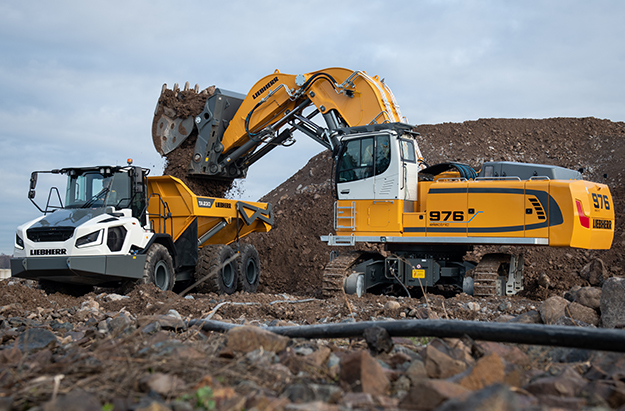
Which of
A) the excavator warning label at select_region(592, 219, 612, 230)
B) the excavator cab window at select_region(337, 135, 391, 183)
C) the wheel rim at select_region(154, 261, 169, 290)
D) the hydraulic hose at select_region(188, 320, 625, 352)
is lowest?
the wheel rim at select_region(154, 261, 169, 290)

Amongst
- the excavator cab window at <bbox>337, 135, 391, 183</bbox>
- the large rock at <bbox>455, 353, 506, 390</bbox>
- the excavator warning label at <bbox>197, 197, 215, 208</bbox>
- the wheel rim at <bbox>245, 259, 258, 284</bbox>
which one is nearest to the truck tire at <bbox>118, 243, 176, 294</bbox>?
the excavator warning label at <bbox>197, 197, 215, 208</bbox>

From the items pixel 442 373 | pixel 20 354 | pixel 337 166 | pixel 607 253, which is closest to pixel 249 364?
pixel 442 373

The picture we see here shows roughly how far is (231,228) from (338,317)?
22.3 ft

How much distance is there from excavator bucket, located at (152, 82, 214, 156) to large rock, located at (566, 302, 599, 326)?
9112 mm

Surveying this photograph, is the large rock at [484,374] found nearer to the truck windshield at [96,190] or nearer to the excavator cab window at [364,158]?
the excavator cab window at [364,158]

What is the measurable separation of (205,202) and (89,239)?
10.1 ft

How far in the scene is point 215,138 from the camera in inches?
490

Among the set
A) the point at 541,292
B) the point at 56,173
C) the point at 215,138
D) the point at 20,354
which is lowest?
the point at 541,292

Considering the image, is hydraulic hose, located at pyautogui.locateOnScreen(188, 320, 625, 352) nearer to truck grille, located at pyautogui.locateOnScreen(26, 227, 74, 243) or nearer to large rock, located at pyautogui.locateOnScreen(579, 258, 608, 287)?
truck grille, located at pyautogui.locateOnScreen(26, 227, 74, 243)

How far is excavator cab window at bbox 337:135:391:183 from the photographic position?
10.1 metres

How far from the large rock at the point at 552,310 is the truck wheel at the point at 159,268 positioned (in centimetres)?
681

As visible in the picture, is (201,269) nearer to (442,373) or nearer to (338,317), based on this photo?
(338,317)

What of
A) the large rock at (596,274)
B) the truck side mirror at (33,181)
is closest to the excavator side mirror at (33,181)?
the truck side mirror at (33,181)

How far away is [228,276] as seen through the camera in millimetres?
12312
